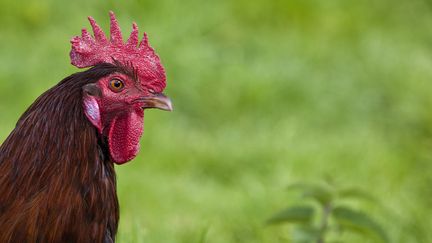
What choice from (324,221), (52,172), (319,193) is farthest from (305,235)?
(52,172)

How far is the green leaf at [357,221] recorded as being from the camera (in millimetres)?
3853

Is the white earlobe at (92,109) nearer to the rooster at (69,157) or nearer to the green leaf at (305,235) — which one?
the rooster at (69,157)

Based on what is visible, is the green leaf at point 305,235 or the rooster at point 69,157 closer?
the rooster at point 69,157

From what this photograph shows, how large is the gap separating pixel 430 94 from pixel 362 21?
4.29 ft

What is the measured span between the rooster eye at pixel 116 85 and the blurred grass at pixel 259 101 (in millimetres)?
1727

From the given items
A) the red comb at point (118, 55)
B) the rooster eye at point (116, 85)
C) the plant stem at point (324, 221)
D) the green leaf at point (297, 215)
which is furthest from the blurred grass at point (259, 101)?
the rooster eye at point (116, 85)

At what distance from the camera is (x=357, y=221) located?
395 cm

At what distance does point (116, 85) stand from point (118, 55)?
0.61 ft

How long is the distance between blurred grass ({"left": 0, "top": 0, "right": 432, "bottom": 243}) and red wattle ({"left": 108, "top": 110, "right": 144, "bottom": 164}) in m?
1.63

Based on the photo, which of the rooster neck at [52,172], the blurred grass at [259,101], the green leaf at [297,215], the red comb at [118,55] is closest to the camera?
the rooster neck at [52,172]

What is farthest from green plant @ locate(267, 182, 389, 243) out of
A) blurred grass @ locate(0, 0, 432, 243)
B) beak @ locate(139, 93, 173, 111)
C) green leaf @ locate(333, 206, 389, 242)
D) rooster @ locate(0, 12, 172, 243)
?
rooster @ locate(0, 12, 172, 243)

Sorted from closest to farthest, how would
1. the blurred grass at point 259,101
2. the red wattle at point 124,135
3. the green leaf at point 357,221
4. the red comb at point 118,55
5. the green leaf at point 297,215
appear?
the red wattle at point 124,135, the red comb at point 118,55, the green leaf at point 357,221, the green leaf at point 297,215, the blurred grass at point 259,101

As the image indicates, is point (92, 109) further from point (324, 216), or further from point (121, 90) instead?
point (324, 216)

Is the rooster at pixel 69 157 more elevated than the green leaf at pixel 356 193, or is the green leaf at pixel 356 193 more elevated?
the green leaf at pixel 356 193
